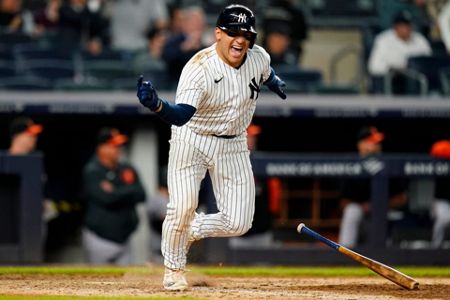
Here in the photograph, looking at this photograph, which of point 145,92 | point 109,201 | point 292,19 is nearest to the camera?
point 145,92

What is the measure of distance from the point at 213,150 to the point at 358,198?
4.53 metres

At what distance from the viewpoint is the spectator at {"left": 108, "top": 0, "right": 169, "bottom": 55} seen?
15250mm

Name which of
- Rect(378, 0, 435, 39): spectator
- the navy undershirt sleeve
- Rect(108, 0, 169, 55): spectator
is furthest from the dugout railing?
the navy undershirt sleeve

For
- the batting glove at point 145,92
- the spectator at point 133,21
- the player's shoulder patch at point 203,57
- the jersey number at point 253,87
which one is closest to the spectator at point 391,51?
the spectator at point 133,21

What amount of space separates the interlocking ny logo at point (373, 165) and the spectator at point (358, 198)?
6 centimetres

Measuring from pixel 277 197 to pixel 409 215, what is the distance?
131 cm

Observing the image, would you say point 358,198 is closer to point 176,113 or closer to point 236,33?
point 236,33

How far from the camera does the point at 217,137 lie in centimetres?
800

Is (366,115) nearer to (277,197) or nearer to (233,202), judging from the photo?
(277,197)

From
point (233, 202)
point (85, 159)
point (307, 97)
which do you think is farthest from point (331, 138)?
point (233, 202)

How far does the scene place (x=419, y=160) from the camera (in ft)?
40.3

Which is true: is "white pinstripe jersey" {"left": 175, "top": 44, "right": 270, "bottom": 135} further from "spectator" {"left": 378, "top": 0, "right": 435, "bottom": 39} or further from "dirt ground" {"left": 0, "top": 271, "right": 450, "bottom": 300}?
"spectator" {"left": 378, "top": 0, "right": 435, "bottom": 39}

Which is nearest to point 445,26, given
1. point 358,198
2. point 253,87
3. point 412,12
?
point 412,12

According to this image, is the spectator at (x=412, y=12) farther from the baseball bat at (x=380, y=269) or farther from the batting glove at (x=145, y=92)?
the batting glove at (x=145, y=92)
